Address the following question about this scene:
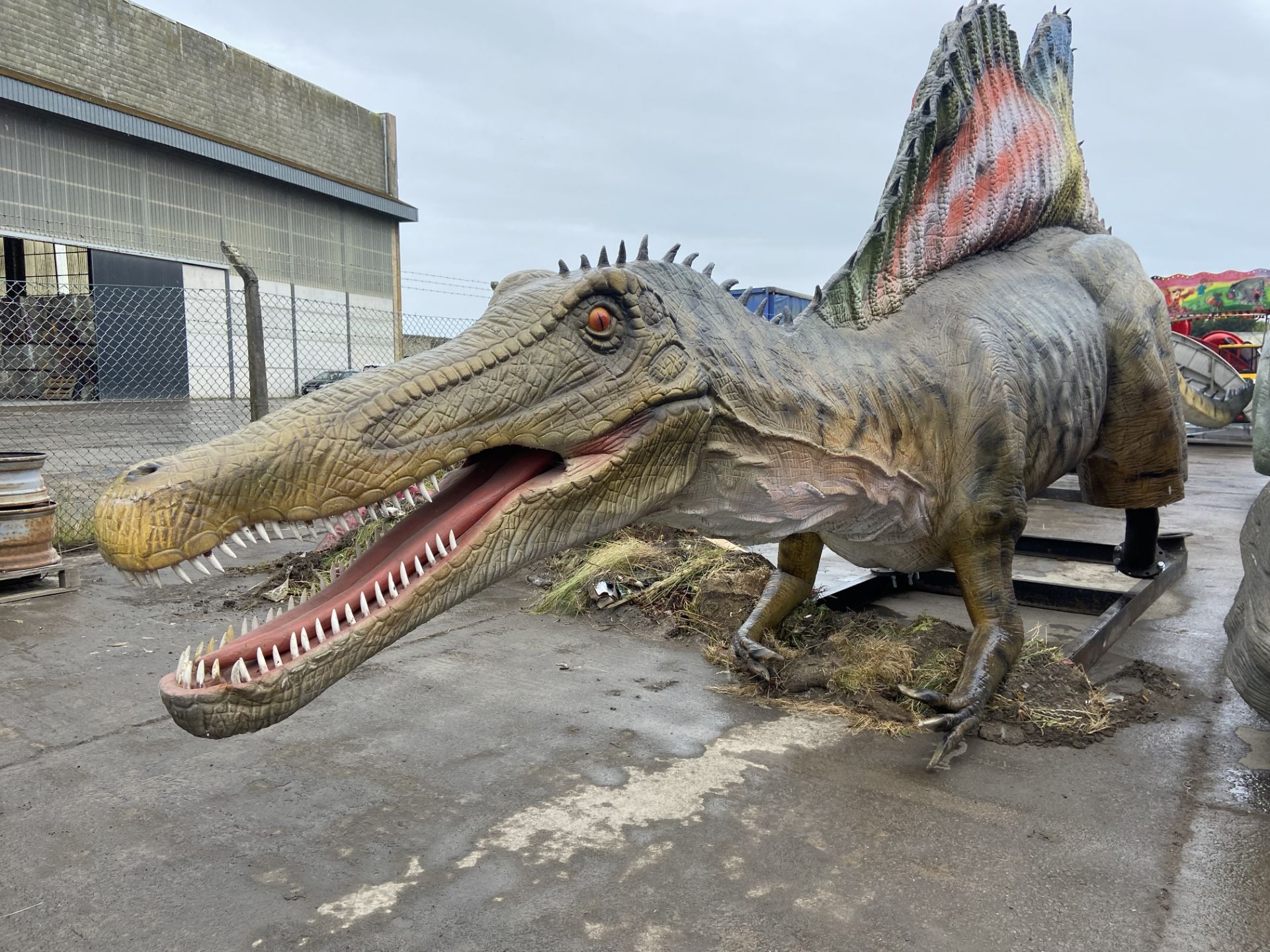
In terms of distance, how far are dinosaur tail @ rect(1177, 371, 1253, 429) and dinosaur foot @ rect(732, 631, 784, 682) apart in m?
2.64

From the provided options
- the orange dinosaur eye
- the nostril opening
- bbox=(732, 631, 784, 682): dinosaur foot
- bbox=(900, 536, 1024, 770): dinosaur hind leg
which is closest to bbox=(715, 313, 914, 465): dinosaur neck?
the orange dinosaur eye

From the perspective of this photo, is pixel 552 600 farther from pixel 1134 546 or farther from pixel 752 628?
pixel 1134 546

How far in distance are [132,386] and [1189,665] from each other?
15.6m

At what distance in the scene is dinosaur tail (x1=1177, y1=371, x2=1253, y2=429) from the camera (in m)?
4.88

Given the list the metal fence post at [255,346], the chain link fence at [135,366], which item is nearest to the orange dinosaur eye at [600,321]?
the metal fence post at [255,346]

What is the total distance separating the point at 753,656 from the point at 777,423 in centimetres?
147

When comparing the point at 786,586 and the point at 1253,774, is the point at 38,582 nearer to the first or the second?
the point at 786,586

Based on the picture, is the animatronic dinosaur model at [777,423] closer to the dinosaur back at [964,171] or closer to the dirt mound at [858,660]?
the dinosaur back at [964,171]

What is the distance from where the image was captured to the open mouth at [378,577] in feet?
5.98

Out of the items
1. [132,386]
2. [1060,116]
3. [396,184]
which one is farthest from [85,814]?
[396,184]

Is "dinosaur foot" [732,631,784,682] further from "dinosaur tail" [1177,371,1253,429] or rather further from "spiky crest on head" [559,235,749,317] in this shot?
"dinosaur tail" [1177,371,1253,429]

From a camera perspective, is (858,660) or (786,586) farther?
(786,586)

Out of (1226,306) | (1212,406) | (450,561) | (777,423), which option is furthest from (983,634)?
(1226,306)

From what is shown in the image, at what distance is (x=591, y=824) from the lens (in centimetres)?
265
